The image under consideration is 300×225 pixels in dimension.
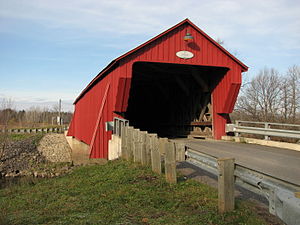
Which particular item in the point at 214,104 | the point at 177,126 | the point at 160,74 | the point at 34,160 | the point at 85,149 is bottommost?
the point at 34,160

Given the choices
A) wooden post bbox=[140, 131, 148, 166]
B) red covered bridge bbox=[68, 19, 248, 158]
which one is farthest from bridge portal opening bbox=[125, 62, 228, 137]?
wooden post bbox=[140, 131, 148, 166]

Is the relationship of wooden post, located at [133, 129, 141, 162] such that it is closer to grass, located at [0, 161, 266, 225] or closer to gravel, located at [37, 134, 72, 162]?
grass, located at [0, 161, 266, 225]

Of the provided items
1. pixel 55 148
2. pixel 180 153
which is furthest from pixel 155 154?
pixel 55 148

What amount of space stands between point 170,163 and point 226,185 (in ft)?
6.07

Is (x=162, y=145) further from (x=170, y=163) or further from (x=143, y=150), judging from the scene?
(x=143, y=150)

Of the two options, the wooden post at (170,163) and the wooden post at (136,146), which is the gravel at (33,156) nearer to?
the wooden post at (136,146)

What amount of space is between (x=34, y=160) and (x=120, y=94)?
1421 cm

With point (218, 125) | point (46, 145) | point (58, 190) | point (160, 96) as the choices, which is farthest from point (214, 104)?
point (46, 145)

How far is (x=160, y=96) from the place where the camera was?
20.2 meters

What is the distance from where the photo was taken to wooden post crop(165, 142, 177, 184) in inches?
227

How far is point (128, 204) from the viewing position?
16.4 ft

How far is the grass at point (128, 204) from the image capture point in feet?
13.6

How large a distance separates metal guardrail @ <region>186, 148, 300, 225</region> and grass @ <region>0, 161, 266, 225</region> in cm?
43

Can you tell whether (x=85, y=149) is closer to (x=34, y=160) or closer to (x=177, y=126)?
(x=177, y=126)
